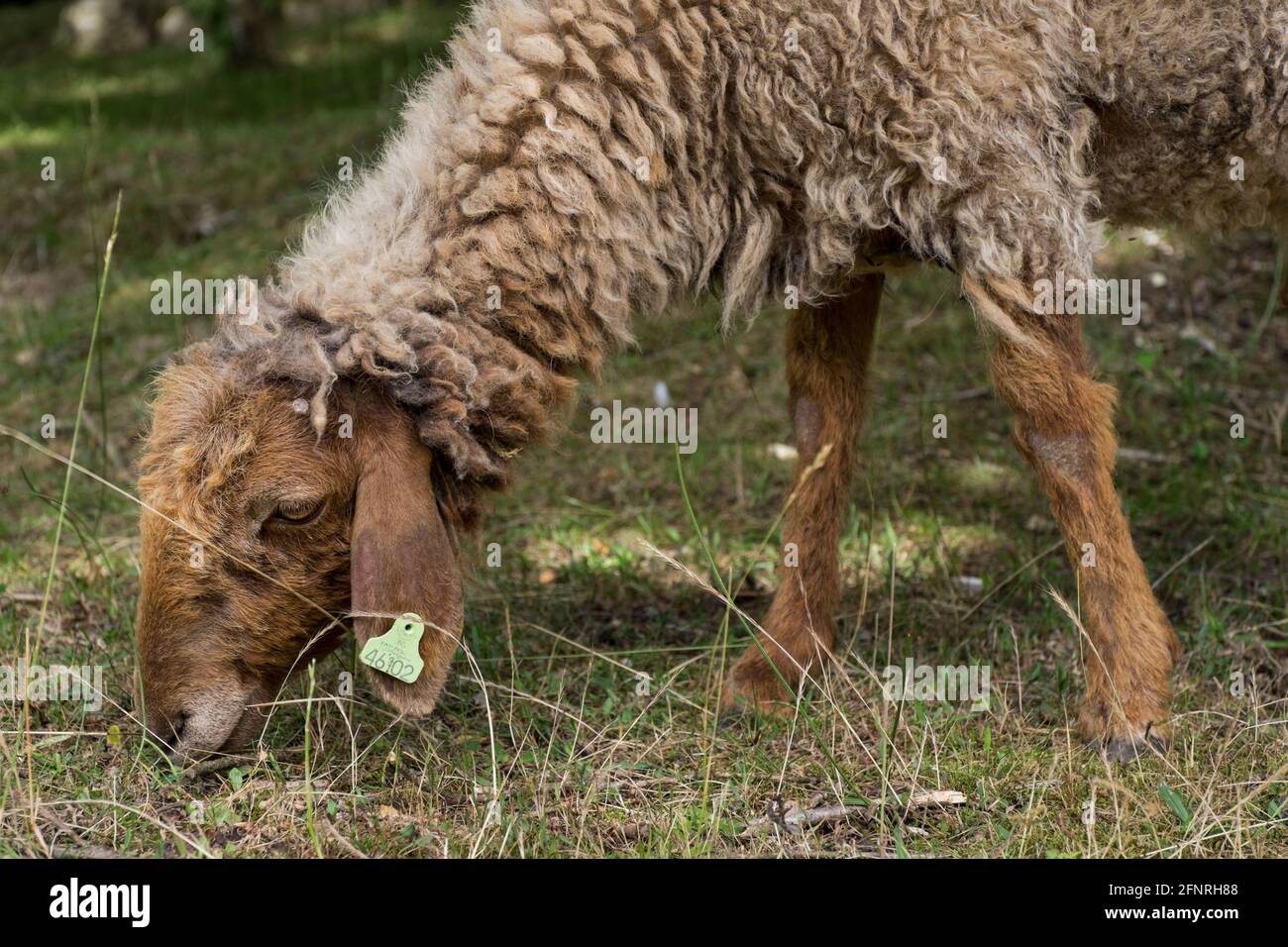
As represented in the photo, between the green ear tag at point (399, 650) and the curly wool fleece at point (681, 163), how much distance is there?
1.46 ft

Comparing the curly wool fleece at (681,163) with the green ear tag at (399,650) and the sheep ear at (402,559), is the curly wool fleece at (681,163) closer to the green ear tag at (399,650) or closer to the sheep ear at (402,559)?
the sheep ear at (402,559)

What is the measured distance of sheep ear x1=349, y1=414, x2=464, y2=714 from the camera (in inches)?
127

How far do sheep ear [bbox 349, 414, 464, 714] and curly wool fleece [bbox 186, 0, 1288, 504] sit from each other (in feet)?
0.37

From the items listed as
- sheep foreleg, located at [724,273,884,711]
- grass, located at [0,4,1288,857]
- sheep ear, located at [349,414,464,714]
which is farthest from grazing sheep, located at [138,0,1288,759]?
sheep foreleg, located at [724,273,884,711]

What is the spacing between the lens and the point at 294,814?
11.2ft

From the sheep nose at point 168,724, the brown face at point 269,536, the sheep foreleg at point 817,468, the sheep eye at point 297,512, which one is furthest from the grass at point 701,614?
the sheep eye at point 297,512

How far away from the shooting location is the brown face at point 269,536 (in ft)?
10.7

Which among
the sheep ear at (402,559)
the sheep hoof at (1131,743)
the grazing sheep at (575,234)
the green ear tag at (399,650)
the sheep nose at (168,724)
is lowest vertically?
the sheep hoof at (1131,743)

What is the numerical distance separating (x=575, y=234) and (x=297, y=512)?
3.21 feet

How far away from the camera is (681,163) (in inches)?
138

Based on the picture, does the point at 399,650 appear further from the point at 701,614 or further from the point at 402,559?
the point at 701,614

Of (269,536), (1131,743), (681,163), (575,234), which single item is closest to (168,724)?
(269,536)
